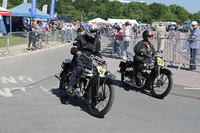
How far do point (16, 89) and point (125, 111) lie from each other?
313cm

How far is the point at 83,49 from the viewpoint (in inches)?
229

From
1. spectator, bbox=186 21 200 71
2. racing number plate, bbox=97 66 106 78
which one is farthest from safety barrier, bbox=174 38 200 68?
racing number plate, bbox=97 66 106 78

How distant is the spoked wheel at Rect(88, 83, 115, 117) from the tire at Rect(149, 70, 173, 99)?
2.17 m

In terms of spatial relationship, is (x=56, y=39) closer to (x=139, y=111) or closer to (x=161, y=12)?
(x=139, y=111)

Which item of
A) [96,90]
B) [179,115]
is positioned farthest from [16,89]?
[179,115]

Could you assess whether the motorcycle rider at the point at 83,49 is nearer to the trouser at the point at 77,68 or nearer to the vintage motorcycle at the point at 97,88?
the trouser at the point at 77,68

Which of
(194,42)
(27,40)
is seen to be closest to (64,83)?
(194,42)

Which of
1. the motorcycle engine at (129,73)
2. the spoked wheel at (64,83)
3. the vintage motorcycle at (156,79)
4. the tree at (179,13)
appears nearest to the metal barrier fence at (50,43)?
the motorcycle engine at (129,73)

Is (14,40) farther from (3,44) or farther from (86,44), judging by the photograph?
(86,44)

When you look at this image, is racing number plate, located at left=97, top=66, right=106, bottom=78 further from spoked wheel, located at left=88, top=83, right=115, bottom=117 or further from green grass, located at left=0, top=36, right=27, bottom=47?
green grass, located at left=0, top=36, right=27, bottom=47

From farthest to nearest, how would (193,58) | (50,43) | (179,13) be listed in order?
(179,13), (50,43), (193,58)

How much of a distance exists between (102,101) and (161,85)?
2.38 meters

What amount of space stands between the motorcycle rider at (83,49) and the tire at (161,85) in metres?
→ 2.01

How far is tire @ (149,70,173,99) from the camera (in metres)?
6.80
